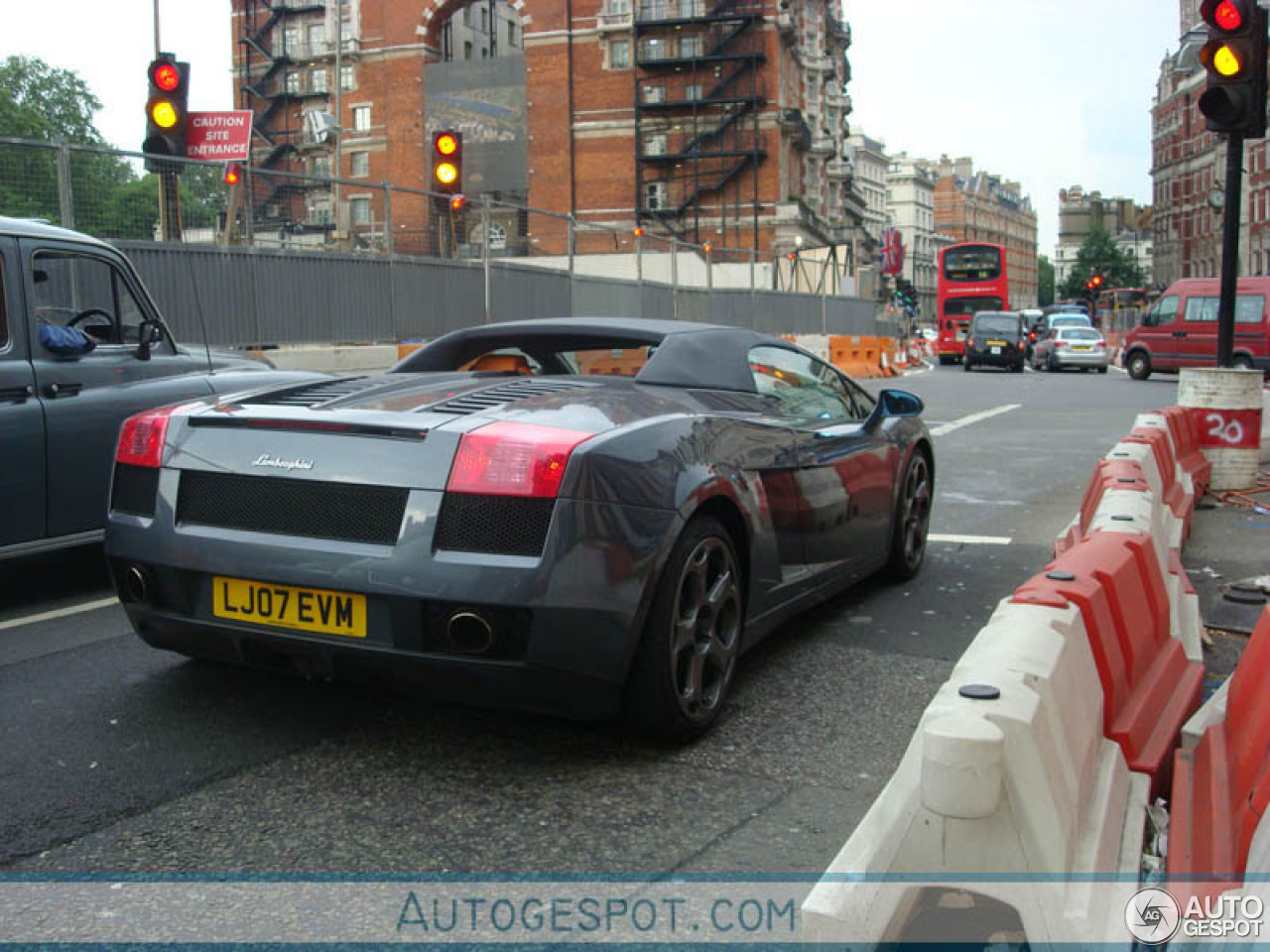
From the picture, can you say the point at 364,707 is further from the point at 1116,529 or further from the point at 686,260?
the point at 686,260

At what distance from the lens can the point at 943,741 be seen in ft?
7.13

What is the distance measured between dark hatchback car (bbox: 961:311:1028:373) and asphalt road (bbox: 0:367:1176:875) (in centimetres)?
3445

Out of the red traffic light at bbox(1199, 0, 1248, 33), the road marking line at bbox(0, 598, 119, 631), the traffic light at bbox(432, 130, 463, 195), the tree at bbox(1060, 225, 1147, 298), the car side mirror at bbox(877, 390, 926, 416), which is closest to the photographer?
the road marking line at bbox(0, 598, 119, 631)

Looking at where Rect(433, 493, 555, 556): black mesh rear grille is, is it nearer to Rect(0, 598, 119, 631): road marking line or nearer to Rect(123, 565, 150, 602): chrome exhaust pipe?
Rect(123, 565, 150, 602): chrome exhaust pipe

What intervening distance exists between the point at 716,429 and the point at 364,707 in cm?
148

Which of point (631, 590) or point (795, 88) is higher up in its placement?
point (795, 88)

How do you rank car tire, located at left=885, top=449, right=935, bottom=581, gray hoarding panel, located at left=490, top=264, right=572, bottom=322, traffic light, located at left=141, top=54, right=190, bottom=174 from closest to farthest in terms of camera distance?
car tire, located at left=885, top=449, right=935, bottom=581, traffic light, located at left=141, top=54, right=190, bottom=174, gray hoarding panel, located at left=490, top=264, right=572, bottom=322

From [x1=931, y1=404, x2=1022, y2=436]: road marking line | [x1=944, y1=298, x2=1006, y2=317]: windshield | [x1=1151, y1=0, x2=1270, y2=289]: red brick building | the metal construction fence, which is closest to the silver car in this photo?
[x1=944, y1=298, x2=1006, y2=317]: windshield

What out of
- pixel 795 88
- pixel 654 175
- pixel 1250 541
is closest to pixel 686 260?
pixel 1250 541

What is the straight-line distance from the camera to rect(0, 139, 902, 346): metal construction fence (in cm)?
1051

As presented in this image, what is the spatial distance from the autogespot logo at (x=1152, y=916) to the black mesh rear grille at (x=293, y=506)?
2000mm

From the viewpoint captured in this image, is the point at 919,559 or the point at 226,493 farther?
the point at 919,559

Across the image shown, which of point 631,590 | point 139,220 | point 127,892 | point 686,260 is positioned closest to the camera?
point 127,892

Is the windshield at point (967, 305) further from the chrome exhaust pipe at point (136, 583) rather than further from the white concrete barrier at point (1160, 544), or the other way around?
the chrome exhaust pipe at point (136, 583)
